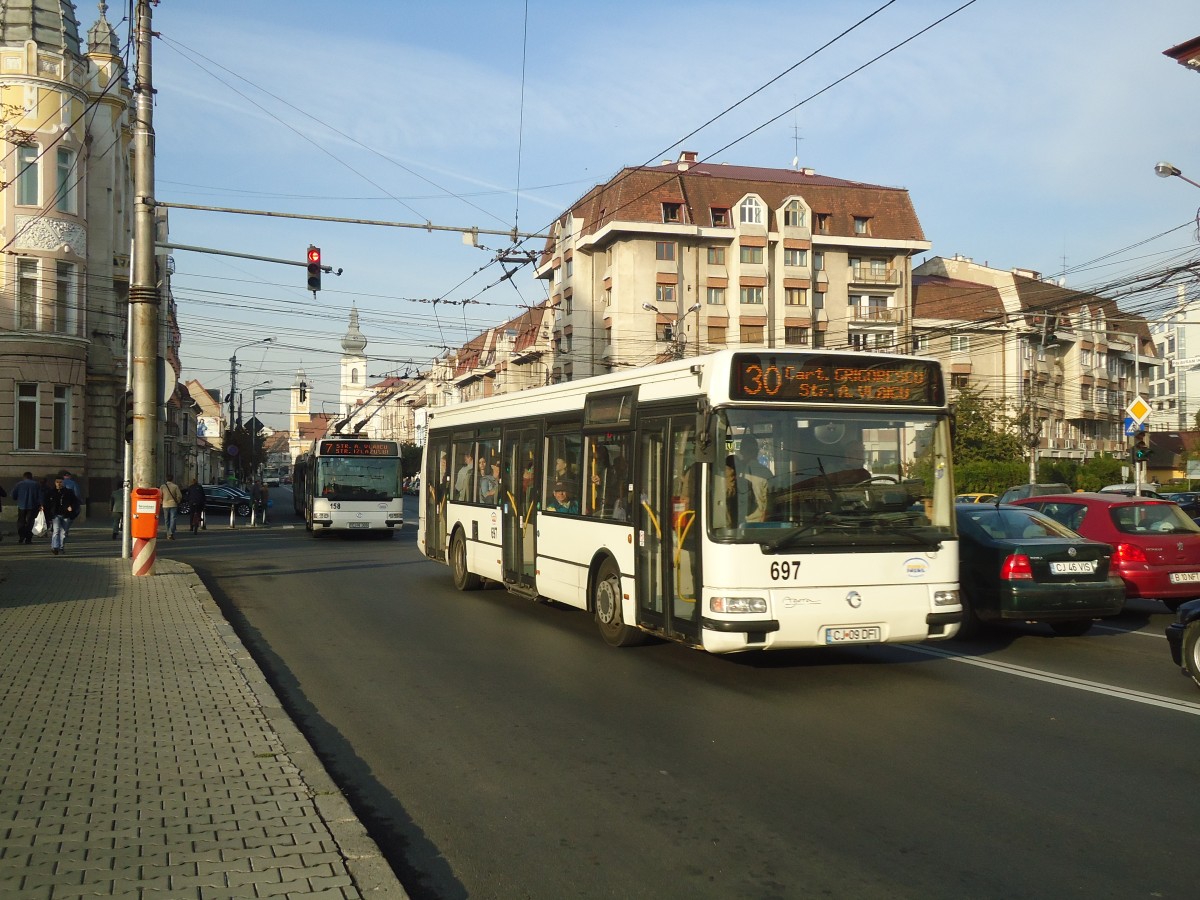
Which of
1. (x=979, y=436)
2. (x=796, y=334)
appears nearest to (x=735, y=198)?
(x=796, y=334)

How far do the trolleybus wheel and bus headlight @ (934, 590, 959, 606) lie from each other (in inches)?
352

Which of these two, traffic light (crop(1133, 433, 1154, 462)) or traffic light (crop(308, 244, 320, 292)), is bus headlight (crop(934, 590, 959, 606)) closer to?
traffic light (crop(308, 244, 320, 292))

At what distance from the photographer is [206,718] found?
7.71 metres

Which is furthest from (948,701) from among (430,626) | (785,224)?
(785,224)

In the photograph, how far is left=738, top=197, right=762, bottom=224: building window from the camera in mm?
65000

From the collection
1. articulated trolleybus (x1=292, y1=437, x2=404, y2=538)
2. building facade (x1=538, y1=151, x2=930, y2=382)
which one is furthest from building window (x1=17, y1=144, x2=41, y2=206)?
building facade (x1=538, y1=151, x2=930, y2=382)

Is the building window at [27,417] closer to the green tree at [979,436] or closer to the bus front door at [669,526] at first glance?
the bus front door at [669,526]

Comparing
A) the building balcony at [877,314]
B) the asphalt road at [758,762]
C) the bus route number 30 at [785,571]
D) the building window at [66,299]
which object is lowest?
the asphalt road at [758,762]

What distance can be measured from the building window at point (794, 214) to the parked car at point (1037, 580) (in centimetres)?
5644

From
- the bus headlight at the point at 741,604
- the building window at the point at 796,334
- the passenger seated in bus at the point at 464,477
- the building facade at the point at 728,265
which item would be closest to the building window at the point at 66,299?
the passenger seated in bus at the point at 464,477

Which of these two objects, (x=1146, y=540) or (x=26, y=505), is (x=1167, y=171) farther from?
(x=26, y=505)

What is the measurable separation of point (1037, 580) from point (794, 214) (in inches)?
2268

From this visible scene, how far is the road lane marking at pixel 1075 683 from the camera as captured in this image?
8531 millimetres

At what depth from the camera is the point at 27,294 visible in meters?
38.3
